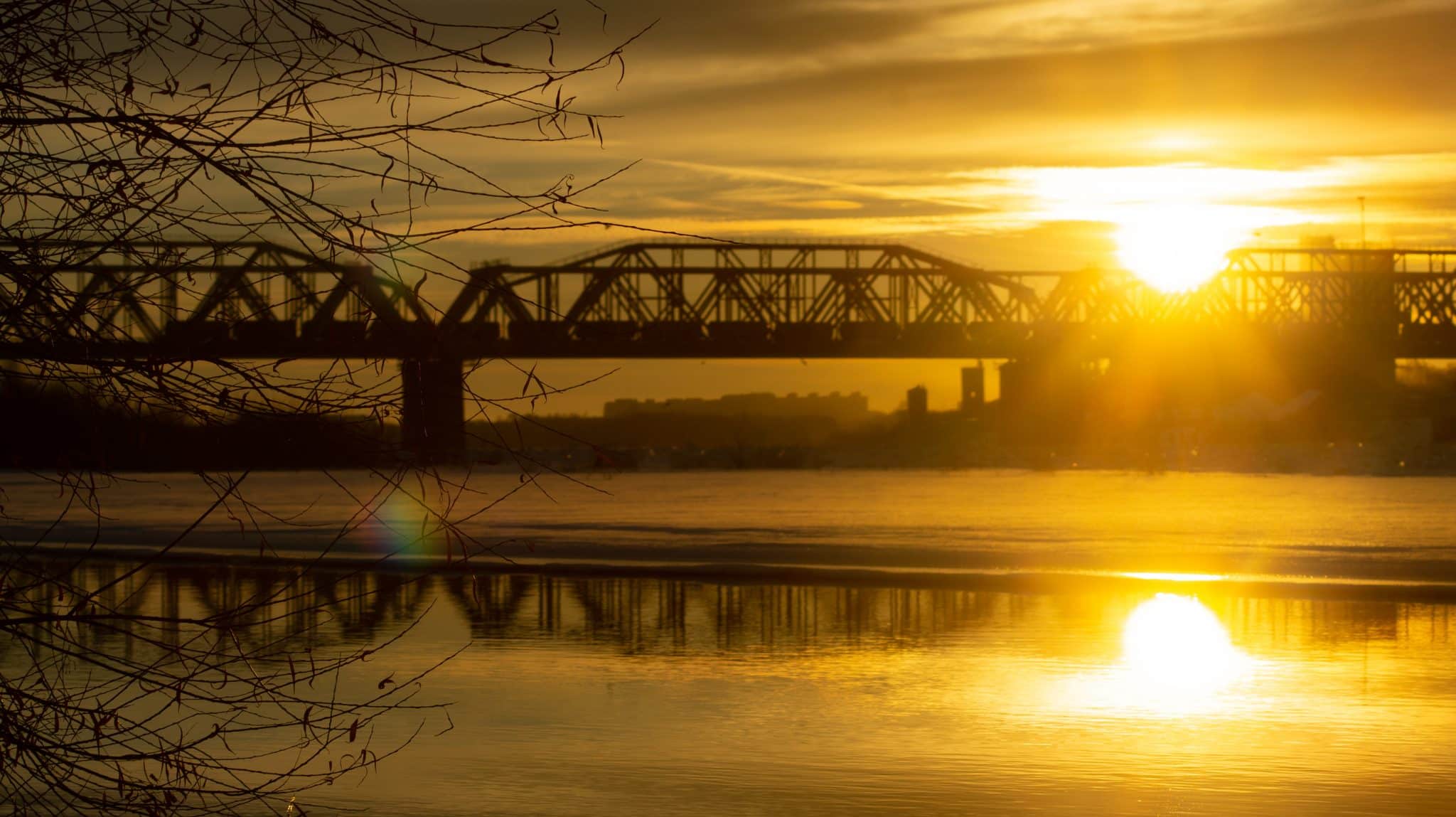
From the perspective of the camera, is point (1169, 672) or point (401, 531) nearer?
point (1169, 672)

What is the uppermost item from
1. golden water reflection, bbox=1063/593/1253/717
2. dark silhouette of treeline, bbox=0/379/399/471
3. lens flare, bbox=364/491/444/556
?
dark silhouette of treeline, bbox=0/379/399/471

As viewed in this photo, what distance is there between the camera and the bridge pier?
5828 millimetres

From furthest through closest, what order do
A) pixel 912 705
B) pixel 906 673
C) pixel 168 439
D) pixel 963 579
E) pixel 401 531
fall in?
pixel 401 531 < pixel 963 579 < pixel 906 673 < pixel 912 705 < pixel 168 439

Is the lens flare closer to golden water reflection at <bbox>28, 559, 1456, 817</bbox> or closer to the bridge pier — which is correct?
golden water reflection at <bbox>28, 559, 1456, 817</bbox>

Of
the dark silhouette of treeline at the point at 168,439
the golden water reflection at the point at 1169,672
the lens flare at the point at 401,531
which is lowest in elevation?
the lens flare at the point at 401,531

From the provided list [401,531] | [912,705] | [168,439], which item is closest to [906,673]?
[912,705]

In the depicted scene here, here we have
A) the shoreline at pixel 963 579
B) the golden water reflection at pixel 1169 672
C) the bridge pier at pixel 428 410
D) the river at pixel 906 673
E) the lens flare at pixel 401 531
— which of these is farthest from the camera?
the lens flare at pixel 401 531

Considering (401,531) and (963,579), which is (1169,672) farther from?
(401,531)

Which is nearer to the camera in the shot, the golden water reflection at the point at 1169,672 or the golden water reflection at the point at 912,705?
the golden water reflection at the point at 912,705

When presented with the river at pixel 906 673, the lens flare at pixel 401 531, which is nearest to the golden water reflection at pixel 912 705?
the river at pixel 906 673

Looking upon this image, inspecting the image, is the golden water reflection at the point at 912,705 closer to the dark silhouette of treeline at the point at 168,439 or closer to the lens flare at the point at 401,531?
the dark silhouette of treeline at the point at 168,439

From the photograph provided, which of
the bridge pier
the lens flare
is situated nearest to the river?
the bridge pier

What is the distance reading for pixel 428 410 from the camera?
241 inches

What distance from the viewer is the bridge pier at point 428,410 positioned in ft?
19.1
